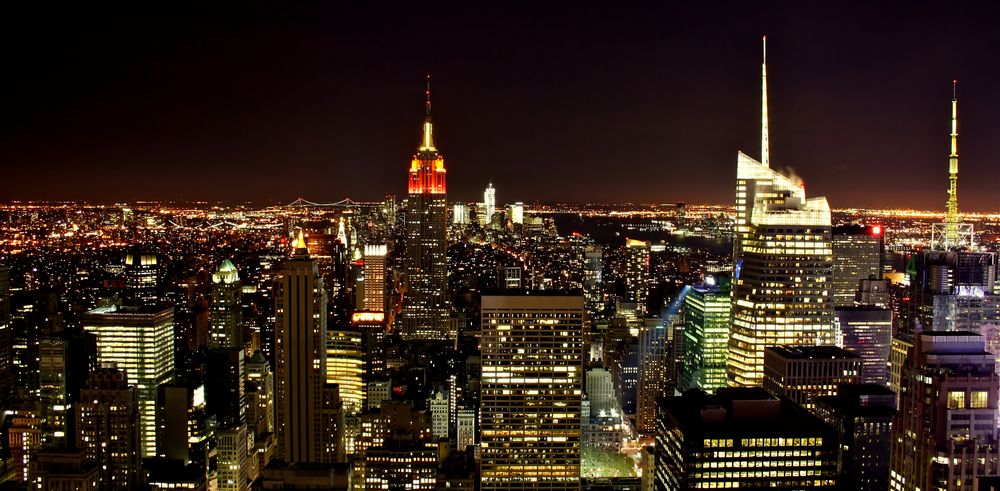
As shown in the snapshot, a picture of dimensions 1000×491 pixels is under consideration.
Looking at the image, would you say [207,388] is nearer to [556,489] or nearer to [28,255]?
[28,255]

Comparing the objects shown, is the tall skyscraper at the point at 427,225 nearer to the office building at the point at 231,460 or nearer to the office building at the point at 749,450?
the office building at the point at 231,460

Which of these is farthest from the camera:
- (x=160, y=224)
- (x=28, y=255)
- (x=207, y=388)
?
(x=160, y=224)

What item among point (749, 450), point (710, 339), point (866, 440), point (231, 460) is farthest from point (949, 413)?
point (231, 460)

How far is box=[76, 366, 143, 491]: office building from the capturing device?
24891 millimetres

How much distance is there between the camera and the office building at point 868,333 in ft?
100

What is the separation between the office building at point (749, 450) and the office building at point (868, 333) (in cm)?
1429

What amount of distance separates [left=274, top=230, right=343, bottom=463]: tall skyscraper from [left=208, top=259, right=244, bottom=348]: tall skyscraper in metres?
8.69

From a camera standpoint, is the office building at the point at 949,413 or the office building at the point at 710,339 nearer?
the office building at the point at 949,413

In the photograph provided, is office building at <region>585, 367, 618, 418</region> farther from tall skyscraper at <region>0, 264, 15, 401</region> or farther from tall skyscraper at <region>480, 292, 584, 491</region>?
tall skyscraper at <region>0, 264, 15, 401</region>

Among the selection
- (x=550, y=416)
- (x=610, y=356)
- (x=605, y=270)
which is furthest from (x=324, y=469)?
(x=605, y=270)

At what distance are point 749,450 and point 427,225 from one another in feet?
148

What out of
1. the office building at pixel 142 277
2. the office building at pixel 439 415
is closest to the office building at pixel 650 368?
the office building at pixel 439 415

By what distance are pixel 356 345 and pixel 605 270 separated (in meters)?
26.4

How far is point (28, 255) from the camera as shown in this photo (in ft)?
97.5
